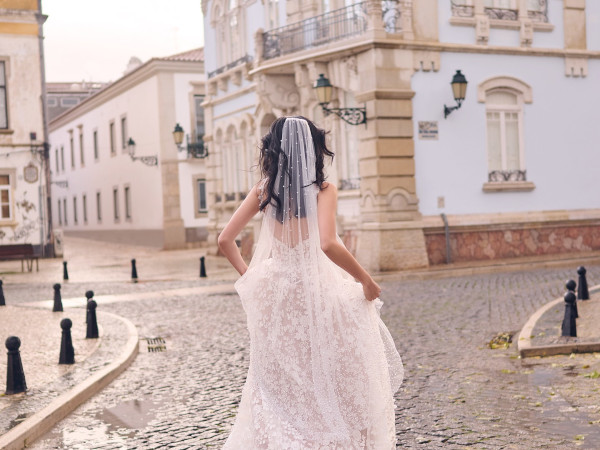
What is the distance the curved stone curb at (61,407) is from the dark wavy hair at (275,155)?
267 centimetres

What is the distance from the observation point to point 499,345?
921cm

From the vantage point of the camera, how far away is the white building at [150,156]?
35531 millimetres

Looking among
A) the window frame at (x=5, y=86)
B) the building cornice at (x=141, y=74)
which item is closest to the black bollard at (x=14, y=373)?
the window frame at (x=5, y=86)

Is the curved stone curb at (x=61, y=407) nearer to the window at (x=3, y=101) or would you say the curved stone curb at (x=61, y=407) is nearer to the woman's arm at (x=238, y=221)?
the woman's arm at (x=238, y=221)

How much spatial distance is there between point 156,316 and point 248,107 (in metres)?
12.6

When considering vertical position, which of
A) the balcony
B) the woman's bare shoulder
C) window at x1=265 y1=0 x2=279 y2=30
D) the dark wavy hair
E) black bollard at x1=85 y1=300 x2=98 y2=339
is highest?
window at x1=265 y1=0 x2=279 y2=30

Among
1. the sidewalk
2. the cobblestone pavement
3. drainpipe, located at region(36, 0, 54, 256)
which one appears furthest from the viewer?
drainpipe, located at region(36, 0, 54, 256)

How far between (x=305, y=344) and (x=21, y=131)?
27263mm

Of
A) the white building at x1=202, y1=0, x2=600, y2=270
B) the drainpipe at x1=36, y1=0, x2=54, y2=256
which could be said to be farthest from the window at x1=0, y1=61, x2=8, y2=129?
the white building at x1=202, y1=0, x2=600, y2=270

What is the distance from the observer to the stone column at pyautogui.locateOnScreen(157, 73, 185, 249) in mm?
35375

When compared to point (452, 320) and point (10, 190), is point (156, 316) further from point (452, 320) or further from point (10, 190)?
point (10, 190)

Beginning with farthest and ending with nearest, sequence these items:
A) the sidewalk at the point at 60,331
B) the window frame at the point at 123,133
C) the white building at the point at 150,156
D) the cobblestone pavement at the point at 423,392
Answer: the window frame at the point at 123,133 → the white building at the point at 150,156 → the sidewalk at the point at 60,331 → the cobblestone pavement at the point at 423,392

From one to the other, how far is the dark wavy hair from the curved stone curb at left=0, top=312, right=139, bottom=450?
267cm

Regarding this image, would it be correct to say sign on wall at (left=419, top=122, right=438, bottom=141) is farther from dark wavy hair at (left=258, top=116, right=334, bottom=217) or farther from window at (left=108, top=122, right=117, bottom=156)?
window at (left=108, top=122, right=117, bottom=156)
